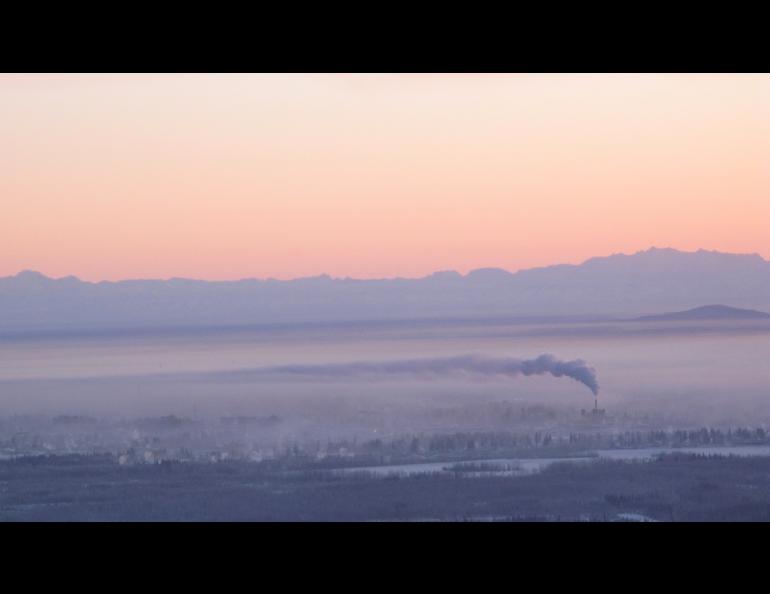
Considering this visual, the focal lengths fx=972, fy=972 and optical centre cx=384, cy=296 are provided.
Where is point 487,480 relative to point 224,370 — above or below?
below
